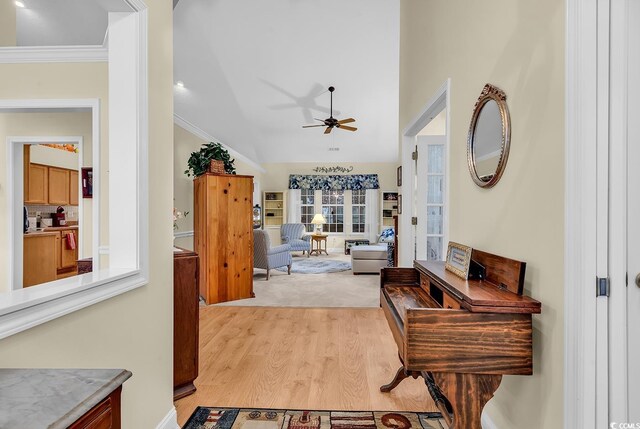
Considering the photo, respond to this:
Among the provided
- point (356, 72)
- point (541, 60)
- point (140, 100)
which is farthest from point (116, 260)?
point (356, 72)

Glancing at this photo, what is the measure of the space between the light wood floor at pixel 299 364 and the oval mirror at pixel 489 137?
57.4 inches

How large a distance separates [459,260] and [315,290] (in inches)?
139

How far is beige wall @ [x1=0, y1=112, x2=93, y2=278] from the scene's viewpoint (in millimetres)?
3467

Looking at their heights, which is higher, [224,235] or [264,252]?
[224,235]

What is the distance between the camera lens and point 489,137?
5.35 ft

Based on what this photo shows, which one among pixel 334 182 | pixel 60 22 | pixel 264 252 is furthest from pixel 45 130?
pixel 334 182

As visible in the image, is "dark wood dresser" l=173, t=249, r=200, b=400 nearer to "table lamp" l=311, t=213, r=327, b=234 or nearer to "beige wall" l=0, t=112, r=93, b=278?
"beige wall" l=0, t=112, r=93, b=278

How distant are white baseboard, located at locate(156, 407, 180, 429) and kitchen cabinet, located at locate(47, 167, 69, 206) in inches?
211

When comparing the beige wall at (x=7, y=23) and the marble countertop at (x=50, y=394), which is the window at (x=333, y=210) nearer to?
the beige wall at (x=7, y=23)

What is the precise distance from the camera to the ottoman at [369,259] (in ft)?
19.6

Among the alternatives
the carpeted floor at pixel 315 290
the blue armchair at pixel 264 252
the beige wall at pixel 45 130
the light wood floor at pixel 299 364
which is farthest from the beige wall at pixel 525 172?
the blue armchair at pixel 264 252
